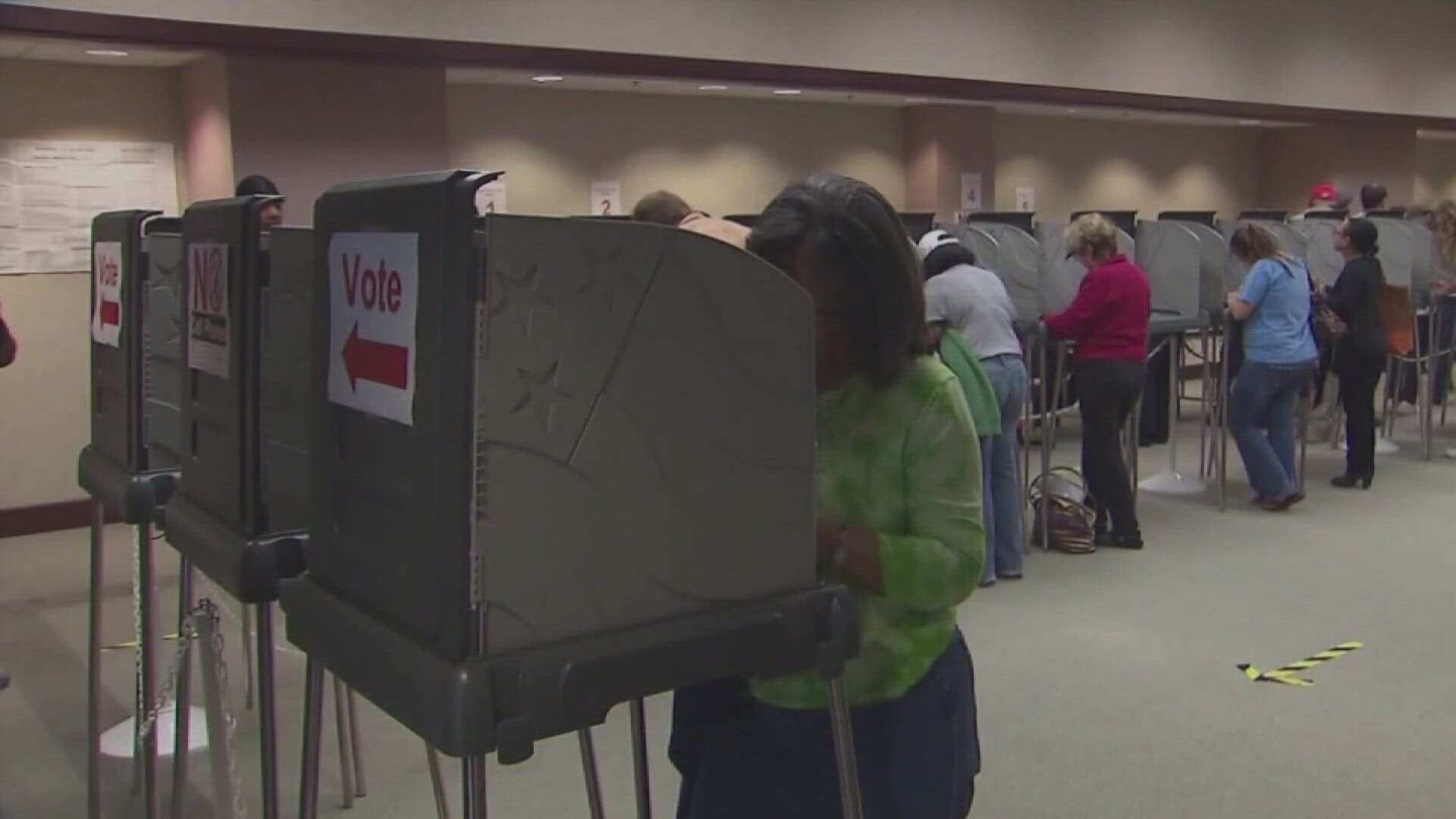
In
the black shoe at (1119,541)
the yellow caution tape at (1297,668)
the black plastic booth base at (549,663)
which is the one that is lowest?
the yellow caution tape at (1297,668)

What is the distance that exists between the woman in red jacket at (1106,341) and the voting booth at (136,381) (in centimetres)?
378

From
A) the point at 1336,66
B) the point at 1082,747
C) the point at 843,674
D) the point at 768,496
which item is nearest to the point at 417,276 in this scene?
the point at 768,496

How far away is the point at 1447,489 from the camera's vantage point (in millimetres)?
6414

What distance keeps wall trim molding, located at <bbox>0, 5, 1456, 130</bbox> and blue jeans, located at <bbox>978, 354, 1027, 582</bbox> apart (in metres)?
2.63

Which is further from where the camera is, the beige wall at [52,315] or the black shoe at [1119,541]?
the beige wall at [52,315]

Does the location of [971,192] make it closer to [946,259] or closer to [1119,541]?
[1119,541]

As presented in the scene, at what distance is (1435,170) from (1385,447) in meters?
7.70

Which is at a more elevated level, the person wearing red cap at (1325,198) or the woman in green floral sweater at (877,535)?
the person wearing red cap at (1325,198)

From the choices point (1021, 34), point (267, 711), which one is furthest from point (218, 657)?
point (1021, 34)

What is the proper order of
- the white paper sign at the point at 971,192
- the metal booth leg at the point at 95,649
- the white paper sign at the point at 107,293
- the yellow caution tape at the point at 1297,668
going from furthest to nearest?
the white paper sign at the point at 971,192
the yellow caution tape at the point at 1297,668
the metal booth leg at the point at 95,649
the white paper sign at the point at 107,293

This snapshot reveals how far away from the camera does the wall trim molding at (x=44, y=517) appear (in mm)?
5898

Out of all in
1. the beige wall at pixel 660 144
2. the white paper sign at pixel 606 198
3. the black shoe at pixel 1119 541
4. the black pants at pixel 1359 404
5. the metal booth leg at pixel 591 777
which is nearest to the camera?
the metal booth leg at pixel 591 777

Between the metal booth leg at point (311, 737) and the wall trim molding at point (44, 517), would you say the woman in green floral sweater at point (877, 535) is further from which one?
the wall trim molding at point (44, 517)

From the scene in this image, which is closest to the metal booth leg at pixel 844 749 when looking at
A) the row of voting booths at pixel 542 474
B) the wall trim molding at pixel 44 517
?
the row of voting booths at pixel 542 474
